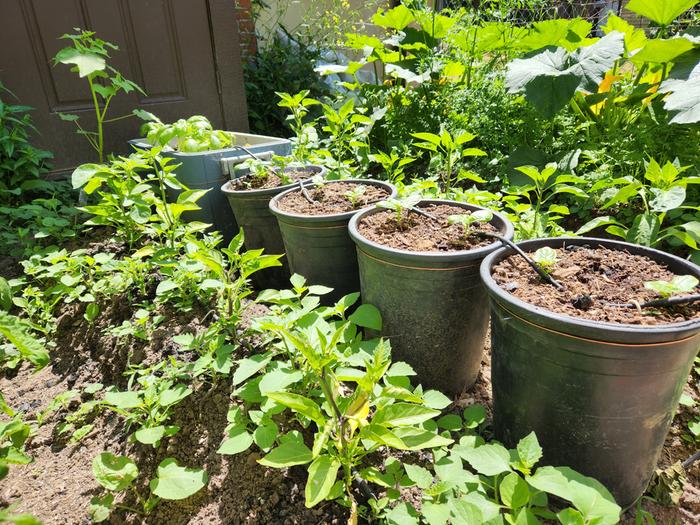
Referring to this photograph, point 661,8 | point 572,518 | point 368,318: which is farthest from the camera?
point 661,8

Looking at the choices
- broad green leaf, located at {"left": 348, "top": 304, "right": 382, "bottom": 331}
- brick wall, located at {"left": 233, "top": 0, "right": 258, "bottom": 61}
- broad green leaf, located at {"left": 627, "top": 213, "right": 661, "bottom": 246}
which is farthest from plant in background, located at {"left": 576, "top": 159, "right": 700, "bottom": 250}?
brick wall, located at {"left": 233, "top": 0, "right": 258, "bottom": 61}

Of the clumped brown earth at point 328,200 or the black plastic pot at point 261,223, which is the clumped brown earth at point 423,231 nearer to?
the clumped brown earth at point 328,200

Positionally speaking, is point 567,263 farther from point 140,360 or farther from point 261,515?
point 140,360

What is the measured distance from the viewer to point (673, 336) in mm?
816

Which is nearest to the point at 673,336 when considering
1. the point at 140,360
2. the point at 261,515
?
the point at 261,515

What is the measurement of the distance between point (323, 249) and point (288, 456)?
2.82 ft

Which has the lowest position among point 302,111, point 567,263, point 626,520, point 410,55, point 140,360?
point 626,520

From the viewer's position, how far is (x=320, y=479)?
83 cm

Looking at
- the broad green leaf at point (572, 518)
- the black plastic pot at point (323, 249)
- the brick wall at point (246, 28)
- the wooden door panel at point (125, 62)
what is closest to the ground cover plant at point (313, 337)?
the broad green leaf at point (572, 518)

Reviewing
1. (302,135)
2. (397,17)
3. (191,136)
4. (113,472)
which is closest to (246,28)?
(397,17)

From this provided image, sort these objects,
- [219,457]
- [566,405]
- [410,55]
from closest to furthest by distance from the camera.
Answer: [566,405], [219,457], [410,55]

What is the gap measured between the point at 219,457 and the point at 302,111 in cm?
194

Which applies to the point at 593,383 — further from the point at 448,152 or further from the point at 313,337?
the point at 448,152

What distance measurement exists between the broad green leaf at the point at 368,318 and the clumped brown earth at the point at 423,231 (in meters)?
0.21
